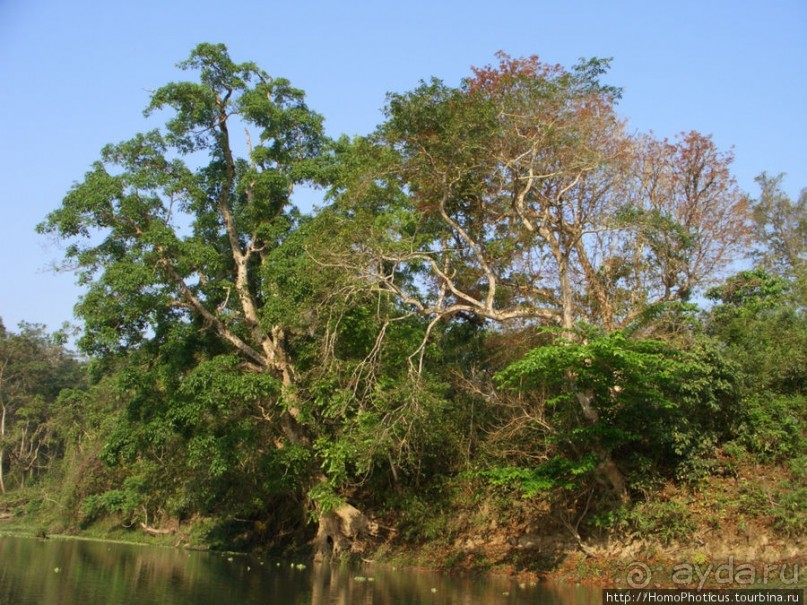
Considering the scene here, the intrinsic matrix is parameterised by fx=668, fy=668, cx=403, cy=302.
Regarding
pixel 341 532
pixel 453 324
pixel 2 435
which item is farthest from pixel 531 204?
pixel 2 435

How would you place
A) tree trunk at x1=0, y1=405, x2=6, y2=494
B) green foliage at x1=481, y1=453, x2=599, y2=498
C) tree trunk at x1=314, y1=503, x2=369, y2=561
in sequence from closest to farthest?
1. green foliage at x1=481, y1=453, x2=599, y2=498
2. tree trunk at x1=314, y1=503, x2=369, y2=561
3. tree trunk at x1=0, y1=405, x2=6, y2=494

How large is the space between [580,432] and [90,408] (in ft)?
64.6

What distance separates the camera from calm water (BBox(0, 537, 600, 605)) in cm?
987

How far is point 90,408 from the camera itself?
25141 millimetres

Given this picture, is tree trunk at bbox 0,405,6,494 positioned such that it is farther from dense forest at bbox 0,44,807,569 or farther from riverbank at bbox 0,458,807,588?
riverbank at bbox 0,458,807,588

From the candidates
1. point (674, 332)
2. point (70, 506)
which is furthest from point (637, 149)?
point (70, 506)

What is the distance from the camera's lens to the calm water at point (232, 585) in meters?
9.87

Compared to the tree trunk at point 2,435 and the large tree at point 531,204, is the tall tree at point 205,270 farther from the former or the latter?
the tree trunk at point 2,435

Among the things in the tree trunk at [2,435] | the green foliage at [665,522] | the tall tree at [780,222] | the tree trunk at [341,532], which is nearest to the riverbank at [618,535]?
the green foliage at [665,522]

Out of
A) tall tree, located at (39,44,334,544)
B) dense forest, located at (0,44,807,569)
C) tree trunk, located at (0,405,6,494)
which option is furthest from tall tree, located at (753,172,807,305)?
tree trunk, located at (0,405,6,494)

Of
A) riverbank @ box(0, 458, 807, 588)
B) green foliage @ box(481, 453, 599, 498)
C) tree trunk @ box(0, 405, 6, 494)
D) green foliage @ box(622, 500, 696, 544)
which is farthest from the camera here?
tree trunk @ box(0, 405, 6, 494)

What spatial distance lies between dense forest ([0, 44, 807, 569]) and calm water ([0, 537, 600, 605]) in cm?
183

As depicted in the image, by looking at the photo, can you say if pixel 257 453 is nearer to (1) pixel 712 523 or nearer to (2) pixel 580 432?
(2) pixel 580 432

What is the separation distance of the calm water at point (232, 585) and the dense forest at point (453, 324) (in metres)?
1.83
